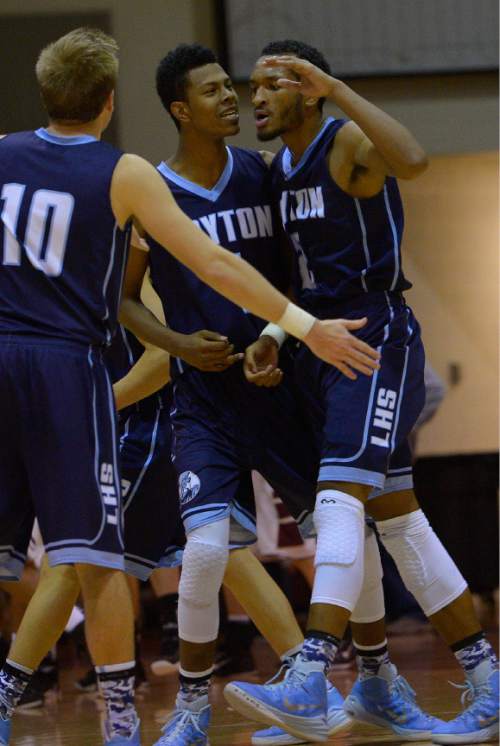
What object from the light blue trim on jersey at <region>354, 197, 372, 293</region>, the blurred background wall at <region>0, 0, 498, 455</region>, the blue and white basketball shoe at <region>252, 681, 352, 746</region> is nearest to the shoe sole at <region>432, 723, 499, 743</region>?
the blue and white basketball shoe at <region>252, 681, 352, 746</region>

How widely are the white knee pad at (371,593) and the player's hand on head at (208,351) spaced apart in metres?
0.66

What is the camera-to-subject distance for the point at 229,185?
401 cm

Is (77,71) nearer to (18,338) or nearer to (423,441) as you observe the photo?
(18,338)

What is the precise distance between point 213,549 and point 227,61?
448 cm

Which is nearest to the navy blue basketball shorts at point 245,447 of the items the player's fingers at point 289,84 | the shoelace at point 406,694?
the shoelace at point 406,694

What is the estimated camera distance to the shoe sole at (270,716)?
333 centimetres

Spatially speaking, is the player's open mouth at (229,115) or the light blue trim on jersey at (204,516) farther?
the player's open mouth at (229,115)

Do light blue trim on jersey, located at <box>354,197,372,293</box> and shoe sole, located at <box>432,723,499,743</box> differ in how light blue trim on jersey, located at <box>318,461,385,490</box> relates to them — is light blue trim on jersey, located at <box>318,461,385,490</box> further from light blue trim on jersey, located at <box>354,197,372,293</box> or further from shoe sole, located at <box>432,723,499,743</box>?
shoe sole, located at <box>432,723,499,743</box>

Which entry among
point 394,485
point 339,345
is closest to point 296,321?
point 339,345

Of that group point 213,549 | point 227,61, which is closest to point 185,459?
point 213,549

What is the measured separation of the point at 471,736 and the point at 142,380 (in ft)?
4.99

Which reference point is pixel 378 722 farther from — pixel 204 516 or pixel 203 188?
pixel 203 188

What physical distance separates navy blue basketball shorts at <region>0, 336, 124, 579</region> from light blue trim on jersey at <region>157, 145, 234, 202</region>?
2.73 ft

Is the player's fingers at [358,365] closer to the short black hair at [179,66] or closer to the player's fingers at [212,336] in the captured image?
the player's fingers at [212,336]
